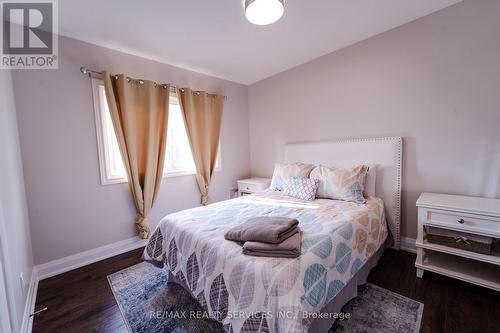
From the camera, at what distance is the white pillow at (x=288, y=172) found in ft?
8.61

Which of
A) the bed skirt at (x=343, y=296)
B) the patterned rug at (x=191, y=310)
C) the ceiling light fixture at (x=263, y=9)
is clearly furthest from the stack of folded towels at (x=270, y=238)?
the ceiling light fixture at (x=263, y=9)

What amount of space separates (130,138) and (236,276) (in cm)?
209

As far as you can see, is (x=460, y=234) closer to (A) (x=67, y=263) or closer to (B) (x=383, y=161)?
(B) (x=383, y=161)

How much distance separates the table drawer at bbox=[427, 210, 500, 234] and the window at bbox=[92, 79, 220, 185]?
288cm

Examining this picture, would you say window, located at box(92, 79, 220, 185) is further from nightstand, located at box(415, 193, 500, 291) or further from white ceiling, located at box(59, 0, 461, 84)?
nightstand, located at box(415, 193, 500, 291)

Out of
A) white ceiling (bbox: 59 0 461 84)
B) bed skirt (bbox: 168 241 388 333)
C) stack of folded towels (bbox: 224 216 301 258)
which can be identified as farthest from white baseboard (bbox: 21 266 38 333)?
white ceiling (bbox: 59 0 461 84)

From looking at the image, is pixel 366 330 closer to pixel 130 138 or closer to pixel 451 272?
pixel 451 272

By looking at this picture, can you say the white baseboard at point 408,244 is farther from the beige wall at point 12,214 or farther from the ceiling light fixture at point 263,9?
the beige wall at point 12,214

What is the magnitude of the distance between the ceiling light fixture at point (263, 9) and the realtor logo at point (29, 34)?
1.63m

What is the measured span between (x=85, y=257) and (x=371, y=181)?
332 centimetres

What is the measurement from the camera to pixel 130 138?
7.91 feet

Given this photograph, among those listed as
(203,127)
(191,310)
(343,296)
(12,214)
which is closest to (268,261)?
(343,296)

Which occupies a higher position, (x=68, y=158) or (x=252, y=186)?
(x=68, y=158)

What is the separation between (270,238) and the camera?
3.85 feet
